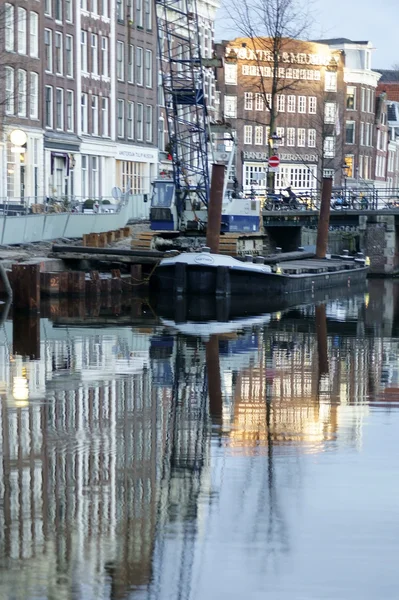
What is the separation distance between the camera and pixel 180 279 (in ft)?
144

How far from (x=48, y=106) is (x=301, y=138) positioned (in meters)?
52.9

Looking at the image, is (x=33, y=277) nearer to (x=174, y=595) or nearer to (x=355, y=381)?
(x=355, y=381)

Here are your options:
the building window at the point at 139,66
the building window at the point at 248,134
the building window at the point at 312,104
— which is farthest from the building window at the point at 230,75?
the building window at the point at 139,66

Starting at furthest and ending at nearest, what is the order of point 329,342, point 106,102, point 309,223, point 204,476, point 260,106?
1. point 260,106
2. point 106,102
3. point 309,223
4. point 329,342
5. point 204,476

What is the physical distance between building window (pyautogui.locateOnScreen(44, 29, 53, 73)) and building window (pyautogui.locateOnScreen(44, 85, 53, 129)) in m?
1.05

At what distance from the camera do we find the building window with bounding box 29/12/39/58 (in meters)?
68.9

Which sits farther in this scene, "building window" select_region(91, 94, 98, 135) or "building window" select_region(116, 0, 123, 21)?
"building window" select_region(116, 0, 123, 21)

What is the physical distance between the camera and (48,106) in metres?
72.6

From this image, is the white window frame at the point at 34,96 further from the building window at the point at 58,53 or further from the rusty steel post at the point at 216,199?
the rusty steel post at the point at 216,199

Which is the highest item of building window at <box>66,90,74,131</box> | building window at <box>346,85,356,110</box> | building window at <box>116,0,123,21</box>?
building window at <box>116,0,123,21</box>

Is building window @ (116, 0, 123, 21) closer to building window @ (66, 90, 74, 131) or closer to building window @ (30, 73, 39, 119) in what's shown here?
building window @ (66, 90, 74, 131)

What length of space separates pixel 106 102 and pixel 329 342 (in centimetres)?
5532

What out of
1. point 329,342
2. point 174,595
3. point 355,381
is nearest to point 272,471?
point 174,595

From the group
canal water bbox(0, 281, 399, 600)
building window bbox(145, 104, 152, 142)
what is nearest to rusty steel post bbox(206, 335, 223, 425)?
canal water bbox(0, 281, 399, 600)
